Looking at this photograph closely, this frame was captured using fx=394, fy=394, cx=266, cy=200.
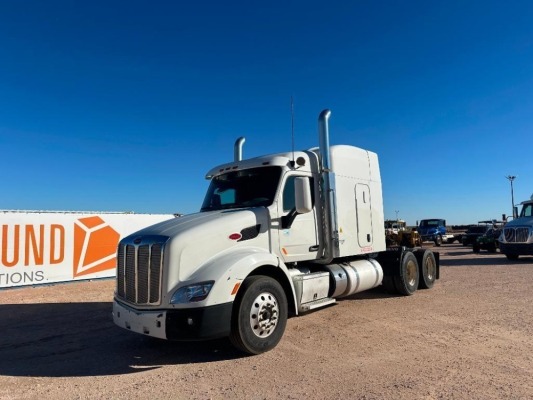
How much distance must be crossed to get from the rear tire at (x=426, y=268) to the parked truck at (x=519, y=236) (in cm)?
906

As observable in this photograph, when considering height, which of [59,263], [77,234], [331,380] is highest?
[77,234]

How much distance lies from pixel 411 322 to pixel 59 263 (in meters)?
10.8

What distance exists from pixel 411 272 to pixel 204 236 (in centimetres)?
638

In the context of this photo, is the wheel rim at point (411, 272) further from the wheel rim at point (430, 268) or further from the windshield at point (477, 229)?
the windshield at point (477, 229)

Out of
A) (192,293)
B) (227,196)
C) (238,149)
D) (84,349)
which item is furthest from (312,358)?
(238,149)

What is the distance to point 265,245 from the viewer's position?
19.9 ft

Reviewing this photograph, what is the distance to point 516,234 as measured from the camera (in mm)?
17484

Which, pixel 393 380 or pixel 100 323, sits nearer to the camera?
pixel 393 380

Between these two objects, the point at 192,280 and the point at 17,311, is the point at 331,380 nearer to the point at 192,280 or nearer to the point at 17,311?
the point at 192,280

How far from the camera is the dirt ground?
13.6ft

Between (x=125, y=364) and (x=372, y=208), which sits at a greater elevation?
(x=372, y=208)

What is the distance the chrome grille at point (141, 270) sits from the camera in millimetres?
5070

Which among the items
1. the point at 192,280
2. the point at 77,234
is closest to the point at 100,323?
the point at 192,280

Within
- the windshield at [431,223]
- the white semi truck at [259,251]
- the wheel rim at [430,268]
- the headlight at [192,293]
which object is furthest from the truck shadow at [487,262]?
the windshield at [431,223]
